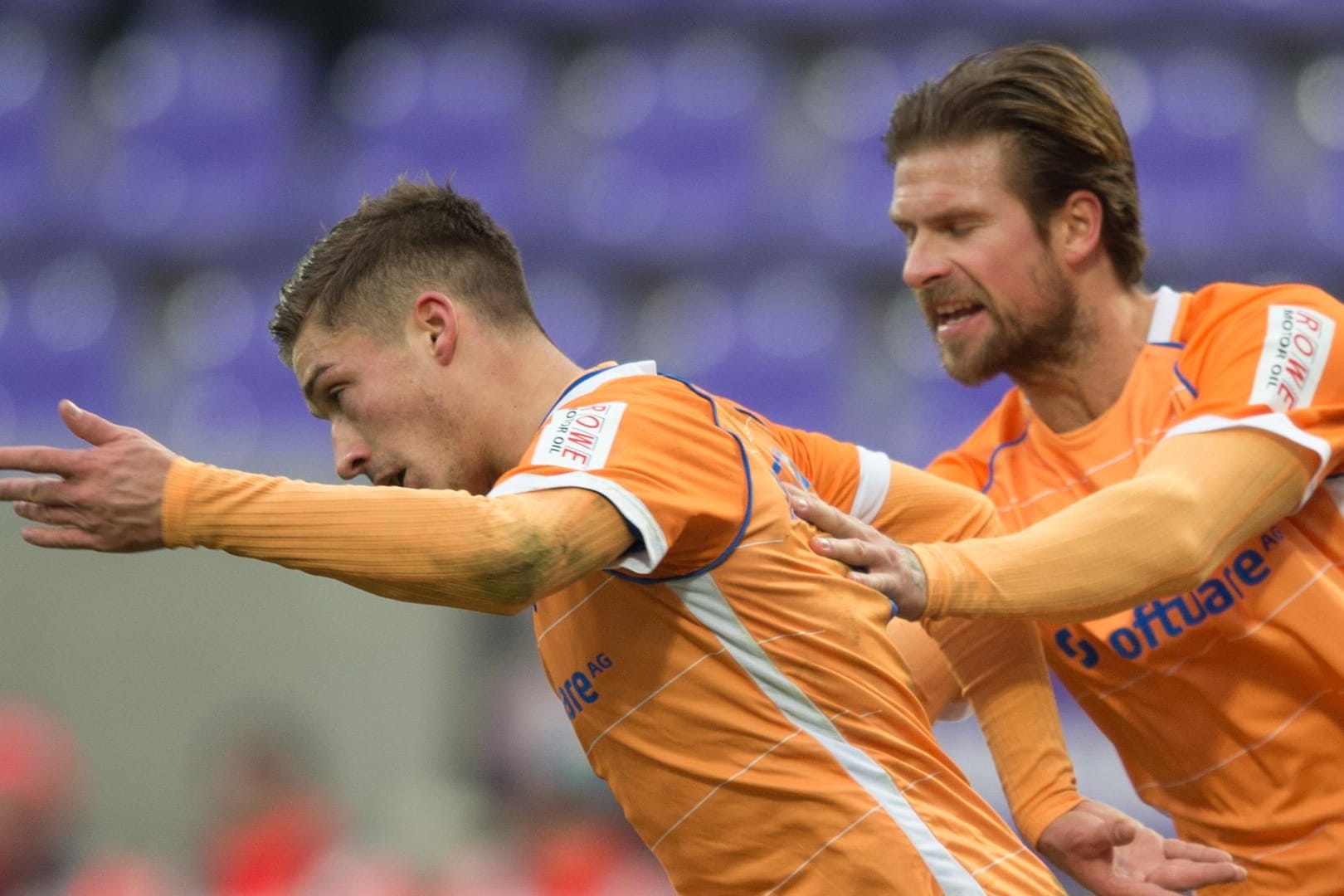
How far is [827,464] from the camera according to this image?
291 cm

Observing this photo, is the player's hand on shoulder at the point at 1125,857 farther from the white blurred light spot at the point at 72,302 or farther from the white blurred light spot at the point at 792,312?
the white blurred light spot at the point at 72,302

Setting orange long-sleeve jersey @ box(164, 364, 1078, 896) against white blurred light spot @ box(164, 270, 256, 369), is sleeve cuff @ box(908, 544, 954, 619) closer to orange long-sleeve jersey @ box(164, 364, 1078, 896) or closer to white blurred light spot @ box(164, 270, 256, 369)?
orange long-sleeve jersey @ box(164, 364, 1078, 896)

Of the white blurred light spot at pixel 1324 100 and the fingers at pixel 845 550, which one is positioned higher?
the white blurred light spot at pixel 1324 100

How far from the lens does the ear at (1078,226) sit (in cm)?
327

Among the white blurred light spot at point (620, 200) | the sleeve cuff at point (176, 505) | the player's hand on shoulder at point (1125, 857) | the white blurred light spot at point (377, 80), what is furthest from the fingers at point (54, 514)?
the white blurred light spot at point (377, 80)

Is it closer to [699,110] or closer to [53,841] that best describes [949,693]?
[53,841]

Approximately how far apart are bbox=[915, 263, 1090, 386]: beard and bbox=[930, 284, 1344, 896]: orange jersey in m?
0.14

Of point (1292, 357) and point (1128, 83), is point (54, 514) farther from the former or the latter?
point (1128, 83)

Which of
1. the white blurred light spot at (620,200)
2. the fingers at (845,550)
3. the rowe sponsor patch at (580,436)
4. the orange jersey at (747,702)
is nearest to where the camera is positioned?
the rowe sponsor patch at (580,436)

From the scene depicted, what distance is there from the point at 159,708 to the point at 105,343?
2.73 meters

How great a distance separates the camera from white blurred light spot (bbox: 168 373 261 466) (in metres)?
7.41

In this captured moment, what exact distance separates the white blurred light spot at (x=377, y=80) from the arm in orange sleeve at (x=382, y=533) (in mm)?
8009

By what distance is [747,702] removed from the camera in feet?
7.79

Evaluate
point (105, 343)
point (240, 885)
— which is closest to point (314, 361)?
point (240, 885)
